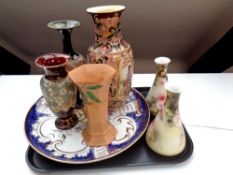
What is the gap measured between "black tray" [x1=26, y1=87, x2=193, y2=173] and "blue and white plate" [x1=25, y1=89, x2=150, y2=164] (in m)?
0.02

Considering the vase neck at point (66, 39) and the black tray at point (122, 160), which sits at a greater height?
the vase neck at point (66, 39)

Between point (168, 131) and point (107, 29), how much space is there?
25 cm

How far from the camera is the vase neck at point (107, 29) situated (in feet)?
1.51

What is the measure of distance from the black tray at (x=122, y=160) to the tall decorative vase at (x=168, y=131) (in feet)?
0.04

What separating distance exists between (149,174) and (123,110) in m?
0.18

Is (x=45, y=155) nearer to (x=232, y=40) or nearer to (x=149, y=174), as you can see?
(x=149, y=174)

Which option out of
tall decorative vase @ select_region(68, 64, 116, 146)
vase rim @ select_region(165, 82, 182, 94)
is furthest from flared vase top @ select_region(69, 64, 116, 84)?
vase rim @ select_region(165, 82, 182, 94)

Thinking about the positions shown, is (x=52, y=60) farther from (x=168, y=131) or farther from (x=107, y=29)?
(x=168, y=131)

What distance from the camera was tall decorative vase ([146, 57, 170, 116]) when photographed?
0.52m

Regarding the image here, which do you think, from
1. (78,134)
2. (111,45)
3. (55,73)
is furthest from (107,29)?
(78,134)

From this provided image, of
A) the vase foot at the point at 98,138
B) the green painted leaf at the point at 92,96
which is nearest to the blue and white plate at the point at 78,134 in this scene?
the vase foot at the point at 98,138

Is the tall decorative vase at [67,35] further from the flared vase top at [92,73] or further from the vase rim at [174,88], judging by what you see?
the vase rim at [174,88]

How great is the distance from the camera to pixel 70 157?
1.49ft

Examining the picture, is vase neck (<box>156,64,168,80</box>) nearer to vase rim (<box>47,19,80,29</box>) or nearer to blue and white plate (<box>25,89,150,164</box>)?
blue and white plate (<box>25,89,150,164</box>)
